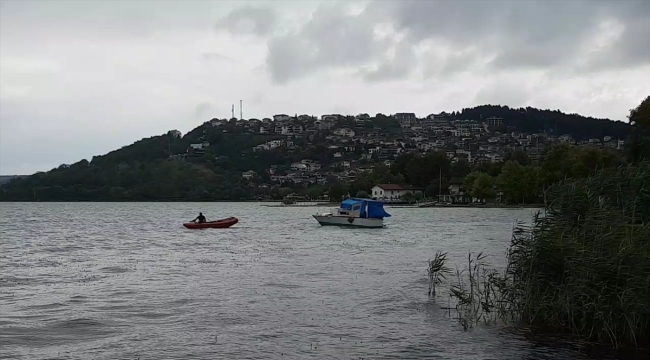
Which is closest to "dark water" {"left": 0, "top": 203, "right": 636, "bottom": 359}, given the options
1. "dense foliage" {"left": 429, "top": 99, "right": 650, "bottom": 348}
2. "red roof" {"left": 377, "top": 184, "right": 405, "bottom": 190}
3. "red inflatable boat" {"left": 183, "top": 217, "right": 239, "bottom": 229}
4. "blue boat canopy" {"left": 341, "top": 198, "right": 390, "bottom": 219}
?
"dense foliage" {"left": 429, "top": 99, "right": 650, "bottom": 348}

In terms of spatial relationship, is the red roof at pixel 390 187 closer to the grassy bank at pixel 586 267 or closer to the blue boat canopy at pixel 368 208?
the blue boat canopy at pixel 368 208

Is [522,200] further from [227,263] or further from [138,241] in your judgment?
[227,263]

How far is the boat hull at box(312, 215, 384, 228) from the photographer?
219 ft

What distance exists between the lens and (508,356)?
50.1 ft

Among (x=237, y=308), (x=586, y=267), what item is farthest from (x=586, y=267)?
(x=237, y=308)

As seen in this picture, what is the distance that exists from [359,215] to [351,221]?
98cm

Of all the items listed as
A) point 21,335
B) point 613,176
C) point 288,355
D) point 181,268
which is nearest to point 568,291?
point 613,176

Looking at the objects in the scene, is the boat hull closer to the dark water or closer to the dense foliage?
the dark water

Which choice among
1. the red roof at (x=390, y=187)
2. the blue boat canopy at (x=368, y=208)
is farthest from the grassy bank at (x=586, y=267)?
the red roof at (x=390, y=187)

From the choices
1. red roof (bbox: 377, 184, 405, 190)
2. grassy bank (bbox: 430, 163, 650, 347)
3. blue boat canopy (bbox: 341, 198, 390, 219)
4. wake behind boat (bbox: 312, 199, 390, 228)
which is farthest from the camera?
red roof (bbox: 377, 184, 405, 190)

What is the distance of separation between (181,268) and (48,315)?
1259 cm

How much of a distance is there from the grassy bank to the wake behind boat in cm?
4694

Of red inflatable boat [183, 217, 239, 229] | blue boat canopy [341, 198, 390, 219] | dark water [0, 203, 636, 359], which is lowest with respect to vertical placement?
dark water [0, 203, 636, 359]

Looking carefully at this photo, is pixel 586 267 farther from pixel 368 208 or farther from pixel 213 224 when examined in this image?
pixel 213 224
